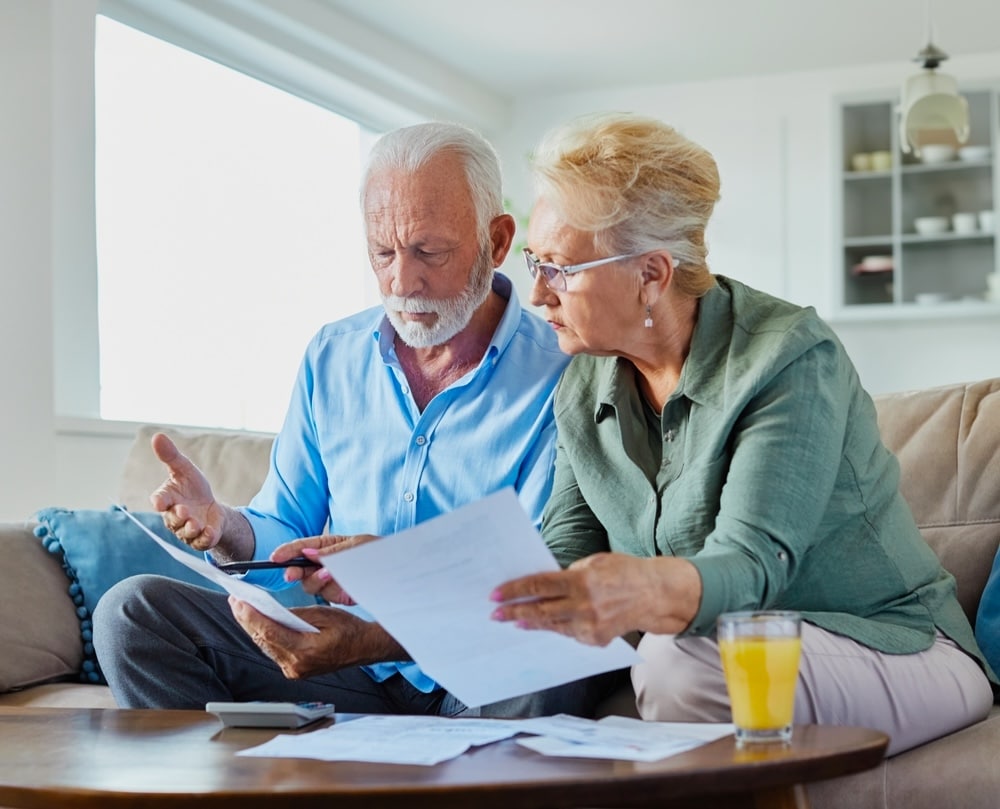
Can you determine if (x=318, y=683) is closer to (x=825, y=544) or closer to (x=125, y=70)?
(x=825, y=544)

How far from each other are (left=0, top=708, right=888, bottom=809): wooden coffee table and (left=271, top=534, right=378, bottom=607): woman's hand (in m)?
0.42

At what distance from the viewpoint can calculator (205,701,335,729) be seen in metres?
1.28

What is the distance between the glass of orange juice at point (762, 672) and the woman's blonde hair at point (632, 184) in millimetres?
663

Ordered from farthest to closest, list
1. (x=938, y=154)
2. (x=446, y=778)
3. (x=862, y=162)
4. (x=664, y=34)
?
(x=862, y=162), (x=938, y=154), (x=664, y=34), (x=446, y=778)

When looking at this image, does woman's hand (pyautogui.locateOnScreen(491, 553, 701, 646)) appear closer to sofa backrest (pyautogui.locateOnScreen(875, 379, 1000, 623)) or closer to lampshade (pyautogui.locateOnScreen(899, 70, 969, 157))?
sofa backrest (pyautogui.locateOnScreen(875, 379, 1000, 623))

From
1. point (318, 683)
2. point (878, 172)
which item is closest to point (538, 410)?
point (318, 683)

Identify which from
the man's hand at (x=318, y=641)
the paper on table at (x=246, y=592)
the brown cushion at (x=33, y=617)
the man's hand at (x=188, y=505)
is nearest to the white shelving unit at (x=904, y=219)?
the brown cushion at (x=33, y=617)

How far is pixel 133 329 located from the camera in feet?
14.6

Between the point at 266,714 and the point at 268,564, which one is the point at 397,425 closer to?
the point at 268,564

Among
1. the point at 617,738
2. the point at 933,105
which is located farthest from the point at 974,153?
the point at 617,738

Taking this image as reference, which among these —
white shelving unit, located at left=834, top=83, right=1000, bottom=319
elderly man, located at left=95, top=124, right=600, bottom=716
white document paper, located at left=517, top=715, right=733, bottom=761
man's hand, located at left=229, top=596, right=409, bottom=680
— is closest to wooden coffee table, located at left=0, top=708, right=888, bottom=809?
white document paper, located at left=517, top=715, right=733, bottom=761

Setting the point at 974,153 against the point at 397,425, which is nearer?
the point at 397,425

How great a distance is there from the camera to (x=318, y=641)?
151 cm

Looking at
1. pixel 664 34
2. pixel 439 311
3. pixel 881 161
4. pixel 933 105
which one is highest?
pixel 664 34
